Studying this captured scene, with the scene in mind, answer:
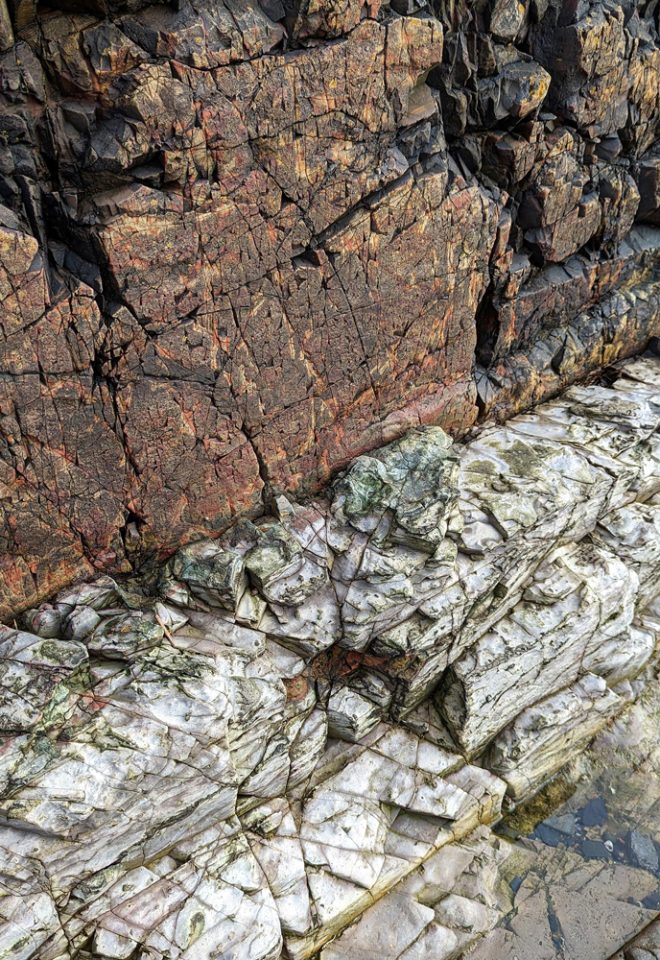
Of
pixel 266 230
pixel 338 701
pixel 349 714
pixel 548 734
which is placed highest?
pixel 266 230

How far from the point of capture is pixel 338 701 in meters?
11.8

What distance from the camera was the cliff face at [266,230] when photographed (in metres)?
8.67

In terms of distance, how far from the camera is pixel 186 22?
8625 mm

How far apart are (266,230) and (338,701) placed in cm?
698

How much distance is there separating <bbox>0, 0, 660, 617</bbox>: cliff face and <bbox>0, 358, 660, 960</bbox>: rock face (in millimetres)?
965

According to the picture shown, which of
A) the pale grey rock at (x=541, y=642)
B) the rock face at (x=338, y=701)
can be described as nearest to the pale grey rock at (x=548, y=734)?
the rock face at (x=338, y=701)

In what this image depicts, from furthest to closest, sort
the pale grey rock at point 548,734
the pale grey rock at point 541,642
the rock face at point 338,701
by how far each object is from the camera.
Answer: the pale grey rock at point 548,734, the pale grey rock at point 541,642, the rock face at point 338,701

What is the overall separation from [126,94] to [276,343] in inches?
143

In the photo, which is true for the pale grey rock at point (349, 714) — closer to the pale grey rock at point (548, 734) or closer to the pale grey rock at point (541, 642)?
the pale grey rock at point (541, 642)

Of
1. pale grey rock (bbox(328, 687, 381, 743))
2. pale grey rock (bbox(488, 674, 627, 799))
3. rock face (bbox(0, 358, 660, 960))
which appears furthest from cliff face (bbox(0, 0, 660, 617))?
pale grey rock (bbox(488, 674, 627, 799))

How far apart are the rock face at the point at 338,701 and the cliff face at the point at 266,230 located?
0.97 m

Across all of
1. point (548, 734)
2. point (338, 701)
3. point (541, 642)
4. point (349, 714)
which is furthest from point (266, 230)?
point (548, 734)

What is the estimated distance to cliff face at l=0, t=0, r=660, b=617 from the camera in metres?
8.67

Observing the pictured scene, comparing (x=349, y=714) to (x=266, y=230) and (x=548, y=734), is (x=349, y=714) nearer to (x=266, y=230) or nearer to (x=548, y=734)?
(x=548, y=734)
